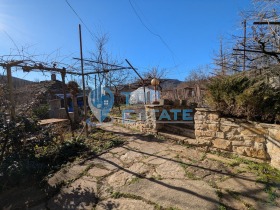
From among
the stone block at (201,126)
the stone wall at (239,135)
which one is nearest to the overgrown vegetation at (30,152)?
the stone block at (201,126)

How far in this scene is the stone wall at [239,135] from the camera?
2748 mm

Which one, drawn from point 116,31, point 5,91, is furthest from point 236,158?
point 116,31

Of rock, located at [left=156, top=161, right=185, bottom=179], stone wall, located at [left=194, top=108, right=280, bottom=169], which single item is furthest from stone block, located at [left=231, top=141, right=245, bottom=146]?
rock, located at [left=156, top=161, right=185, bottom=179]

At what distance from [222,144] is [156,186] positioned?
1882 millimetres

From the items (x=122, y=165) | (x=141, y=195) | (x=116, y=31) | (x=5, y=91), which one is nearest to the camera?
(x=141, y=195)

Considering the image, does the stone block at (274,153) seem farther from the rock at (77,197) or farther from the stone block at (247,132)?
the rock at (77,197)

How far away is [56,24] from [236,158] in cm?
576

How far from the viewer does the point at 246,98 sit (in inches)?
119

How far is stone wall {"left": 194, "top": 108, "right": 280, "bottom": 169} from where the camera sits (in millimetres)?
2748

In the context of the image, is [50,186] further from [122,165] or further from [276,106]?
[276,106]

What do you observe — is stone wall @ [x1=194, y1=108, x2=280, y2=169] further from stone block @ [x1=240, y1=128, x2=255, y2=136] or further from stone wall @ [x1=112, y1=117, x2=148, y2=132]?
stone wall @ [x1=112, y1=117, x2=148, y2=132]

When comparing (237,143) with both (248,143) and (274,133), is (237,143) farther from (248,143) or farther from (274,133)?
(274,133)

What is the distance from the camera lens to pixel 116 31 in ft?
23.3

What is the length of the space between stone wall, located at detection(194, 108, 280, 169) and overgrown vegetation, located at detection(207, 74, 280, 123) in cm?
19
